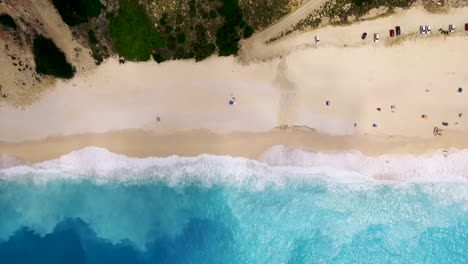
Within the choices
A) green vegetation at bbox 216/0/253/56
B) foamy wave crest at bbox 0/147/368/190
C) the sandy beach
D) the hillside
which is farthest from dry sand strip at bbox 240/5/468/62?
foamy wave crest at bbox 0/147/368/190

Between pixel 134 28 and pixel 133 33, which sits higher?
pixel 134 28

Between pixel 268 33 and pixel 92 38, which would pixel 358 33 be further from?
pixel 92 38

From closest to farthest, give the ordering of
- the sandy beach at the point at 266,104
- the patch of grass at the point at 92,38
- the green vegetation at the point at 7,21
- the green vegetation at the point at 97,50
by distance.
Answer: the green vegetation at the point at 7,21
the patch of grass at the point at 92,38
the green vegetation at the point at 97,50
the sandy beach at the point at 266,104

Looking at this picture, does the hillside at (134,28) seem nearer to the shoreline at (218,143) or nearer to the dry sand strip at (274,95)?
the dry sand strip at (274,95)

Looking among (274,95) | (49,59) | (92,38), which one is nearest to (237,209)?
(274,95)

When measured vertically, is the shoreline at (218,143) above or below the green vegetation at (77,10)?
below

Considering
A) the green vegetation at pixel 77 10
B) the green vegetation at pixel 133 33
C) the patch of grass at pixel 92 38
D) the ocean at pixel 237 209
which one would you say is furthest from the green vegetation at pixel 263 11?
the patch of grass at pixel 92 38

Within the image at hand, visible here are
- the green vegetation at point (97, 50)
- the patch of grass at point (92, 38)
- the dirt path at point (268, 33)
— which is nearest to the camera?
the patch of grass at point (92, 38)
